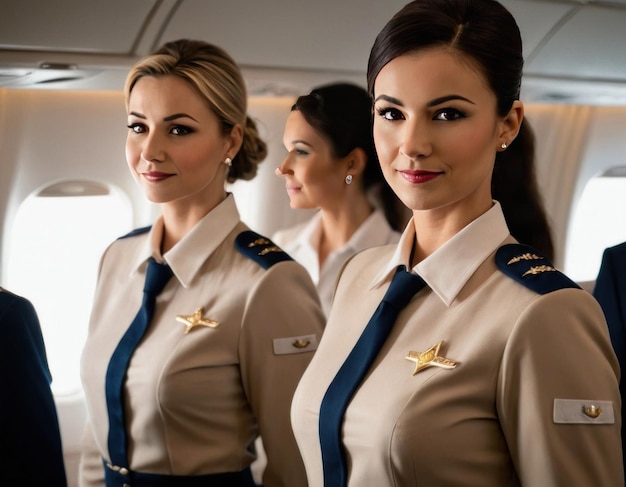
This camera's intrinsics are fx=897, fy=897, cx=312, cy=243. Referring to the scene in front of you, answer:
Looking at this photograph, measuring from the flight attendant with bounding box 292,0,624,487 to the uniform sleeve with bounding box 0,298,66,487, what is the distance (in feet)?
1.86

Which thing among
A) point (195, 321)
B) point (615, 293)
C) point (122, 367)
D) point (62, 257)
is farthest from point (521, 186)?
point (62, 257)

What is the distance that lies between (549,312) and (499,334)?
96 millimetres

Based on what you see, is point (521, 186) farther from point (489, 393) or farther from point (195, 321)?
point (489, 393)

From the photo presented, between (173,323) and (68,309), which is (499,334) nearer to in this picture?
(173,323)

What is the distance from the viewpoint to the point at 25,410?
5.93ft

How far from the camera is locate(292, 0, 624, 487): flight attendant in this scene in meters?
1.56

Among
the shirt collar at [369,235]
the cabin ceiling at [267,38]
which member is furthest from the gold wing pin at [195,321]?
the shirt collar at [369,235]

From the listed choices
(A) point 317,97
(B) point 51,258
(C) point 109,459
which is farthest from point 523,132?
(B) point 51,258

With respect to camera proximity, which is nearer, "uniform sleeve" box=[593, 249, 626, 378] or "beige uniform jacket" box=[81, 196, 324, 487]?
"uniform sleeve" box=[593, 249, 626, 378]

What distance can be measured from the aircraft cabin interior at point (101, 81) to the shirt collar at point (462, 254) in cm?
126

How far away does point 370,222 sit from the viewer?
3537mm

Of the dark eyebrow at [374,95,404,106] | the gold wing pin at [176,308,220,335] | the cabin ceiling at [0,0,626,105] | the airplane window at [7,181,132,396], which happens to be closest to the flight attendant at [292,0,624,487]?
the dark eyebrow at [374,95,404,106]

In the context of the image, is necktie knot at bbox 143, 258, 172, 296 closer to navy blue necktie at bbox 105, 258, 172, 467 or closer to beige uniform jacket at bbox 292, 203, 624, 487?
navy blue necktie at bbox 105, 258, 172, 467

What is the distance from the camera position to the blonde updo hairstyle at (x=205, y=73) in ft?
7.60
